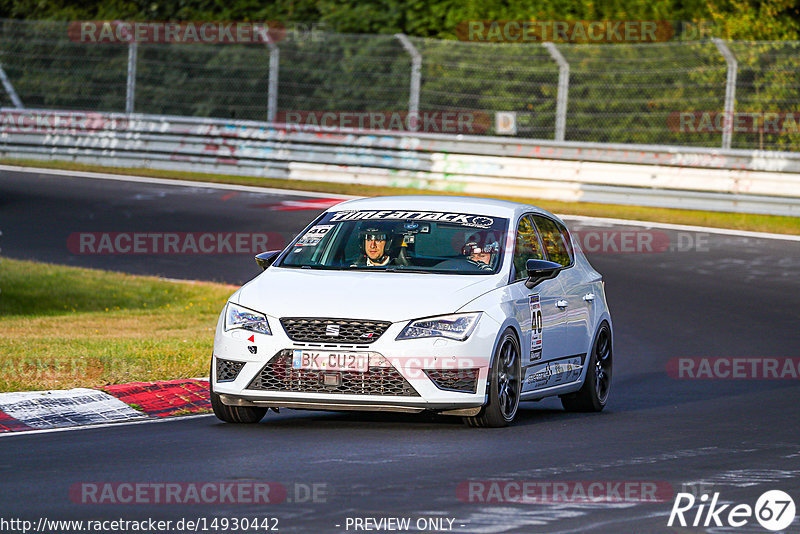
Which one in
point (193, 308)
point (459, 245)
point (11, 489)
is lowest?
point (193, 308)

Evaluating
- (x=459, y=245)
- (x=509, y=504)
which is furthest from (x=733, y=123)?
(x=509, y=504)

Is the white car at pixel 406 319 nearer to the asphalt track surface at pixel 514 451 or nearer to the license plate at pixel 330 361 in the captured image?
the license plate at pixel 330 361

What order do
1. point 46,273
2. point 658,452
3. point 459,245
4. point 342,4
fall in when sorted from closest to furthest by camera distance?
point 658,452 < point 459,245 < point 46,273 < point 342,4

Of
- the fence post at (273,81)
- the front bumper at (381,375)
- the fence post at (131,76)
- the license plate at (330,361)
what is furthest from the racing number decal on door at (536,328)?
the fence post at (131,76)

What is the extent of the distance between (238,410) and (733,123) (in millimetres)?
17273

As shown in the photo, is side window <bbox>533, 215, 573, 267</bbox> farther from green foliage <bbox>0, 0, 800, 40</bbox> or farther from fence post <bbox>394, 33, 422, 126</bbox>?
green foliage <bbox>0, 0, 800, 40</bbox>

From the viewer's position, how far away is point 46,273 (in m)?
19.4

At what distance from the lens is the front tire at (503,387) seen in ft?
31.4

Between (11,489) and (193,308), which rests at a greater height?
(11,489)

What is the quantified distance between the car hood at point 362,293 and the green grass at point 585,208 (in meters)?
14.5

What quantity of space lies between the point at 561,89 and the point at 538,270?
54.9 ft

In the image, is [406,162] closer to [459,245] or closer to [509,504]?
[459,245]

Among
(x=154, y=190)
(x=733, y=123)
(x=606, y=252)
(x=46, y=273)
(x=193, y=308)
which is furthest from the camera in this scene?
(x=154, y=190)

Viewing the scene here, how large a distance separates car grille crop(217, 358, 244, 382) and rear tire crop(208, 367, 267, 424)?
9cm
